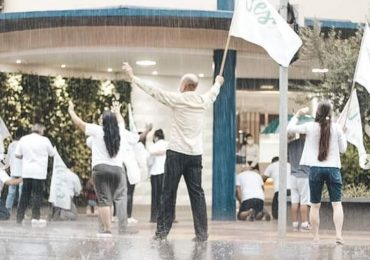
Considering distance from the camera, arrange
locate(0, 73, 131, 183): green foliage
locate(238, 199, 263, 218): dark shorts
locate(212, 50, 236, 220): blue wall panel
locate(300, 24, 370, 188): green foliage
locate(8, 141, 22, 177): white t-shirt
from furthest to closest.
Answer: locate(0, 73, 131, 183): green foliage < locate(238, 199, 263, 218): dark shorts < locate(212, 50, 236, 220): blue wall panel < locate(8, 141, 22, 177): white t-shirt < locate(300, 24, 370, 188): green foliage

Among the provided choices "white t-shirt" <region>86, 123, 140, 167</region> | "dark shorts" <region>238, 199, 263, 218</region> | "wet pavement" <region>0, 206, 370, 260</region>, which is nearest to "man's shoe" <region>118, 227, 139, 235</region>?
"wet pavement" <region>0, 206, 370, 260</region>

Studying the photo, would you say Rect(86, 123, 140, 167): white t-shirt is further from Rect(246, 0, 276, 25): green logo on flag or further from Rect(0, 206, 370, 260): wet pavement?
Rect(246, 0, 276, 25): green logo on flag

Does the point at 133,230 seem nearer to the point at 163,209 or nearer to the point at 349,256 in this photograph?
the point at 163,209

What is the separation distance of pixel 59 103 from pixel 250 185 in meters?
6.01

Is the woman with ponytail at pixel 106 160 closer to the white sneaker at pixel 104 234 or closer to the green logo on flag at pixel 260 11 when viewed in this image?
the white sneaker at pixel 104 234

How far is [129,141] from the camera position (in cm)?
1438

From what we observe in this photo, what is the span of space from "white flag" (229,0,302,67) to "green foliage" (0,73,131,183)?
9.61 metres

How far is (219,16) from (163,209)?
592 centimetres

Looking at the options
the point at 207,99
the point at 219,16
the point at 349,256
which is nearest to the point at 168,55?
the point at 219,16

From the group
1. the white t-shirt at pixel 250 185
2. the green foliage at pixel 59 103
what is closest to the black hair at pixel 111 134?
the white t-shirt at pixel 250 185

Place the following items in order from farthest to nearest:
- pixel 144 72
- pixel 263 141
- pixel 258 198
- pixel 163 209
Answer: pixel 263 141
pixel 144 72
pixel 258 198
pixel 163 209

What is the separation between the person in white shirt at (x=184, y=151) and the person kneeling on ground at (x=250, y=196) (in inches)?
258

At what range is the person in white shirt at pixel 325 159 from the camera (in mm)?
11633

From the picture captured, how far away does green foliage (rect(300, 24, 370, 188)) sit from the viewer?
1570 cm
